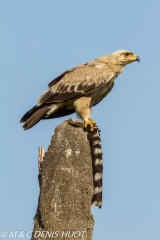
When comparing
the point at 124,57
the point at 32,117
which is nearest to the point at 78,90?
the point at 32,117

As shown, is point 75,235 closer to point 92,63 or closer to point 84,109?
point 84,109

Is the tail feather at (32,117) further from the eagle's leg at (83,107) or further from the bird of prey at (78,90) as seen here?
the eagle's leg at (83,107)

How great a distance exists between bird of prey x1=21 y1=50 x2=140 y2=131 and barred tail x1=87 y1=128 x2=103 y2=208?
247cm

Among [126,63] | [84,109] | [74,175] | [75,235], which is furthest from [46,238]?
[126,63]

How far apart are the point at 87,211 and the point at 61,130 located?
1.33 metres

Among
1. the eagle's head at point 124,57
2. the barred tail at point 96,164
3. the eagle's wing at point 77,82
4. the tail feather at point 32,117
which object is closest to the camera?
the barred tail at point 96,164

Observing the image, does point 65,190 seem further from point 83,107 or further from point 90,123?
point 83,107

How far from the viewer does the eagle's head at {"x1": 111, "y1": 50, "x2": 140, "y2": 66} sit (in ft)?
45.4

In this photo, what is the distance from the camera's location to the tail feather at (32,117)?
38.8 feet

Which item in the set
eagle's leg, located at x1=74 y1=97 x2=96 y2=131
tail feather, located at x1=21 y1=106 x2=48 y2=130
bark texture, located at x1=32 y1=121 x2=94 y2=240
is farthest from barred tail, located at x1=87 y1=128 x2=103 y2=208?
eagle's leg, located at x1=74 y1=97 x2=96 y2=131

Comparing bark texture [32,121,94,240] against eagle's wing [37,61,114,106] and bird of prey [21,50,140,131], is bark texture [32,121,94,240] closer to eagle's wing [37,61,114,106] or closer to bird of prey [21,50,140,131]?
bird of prey [21,50,140,131]

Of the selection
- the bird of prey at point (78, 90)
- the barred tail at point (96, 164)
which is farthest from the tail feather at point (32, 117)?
the barred tail at point (96, 164)

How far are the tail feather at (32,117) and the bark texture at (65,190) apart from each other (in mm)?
3294

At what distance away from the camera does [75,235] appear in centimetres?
755
